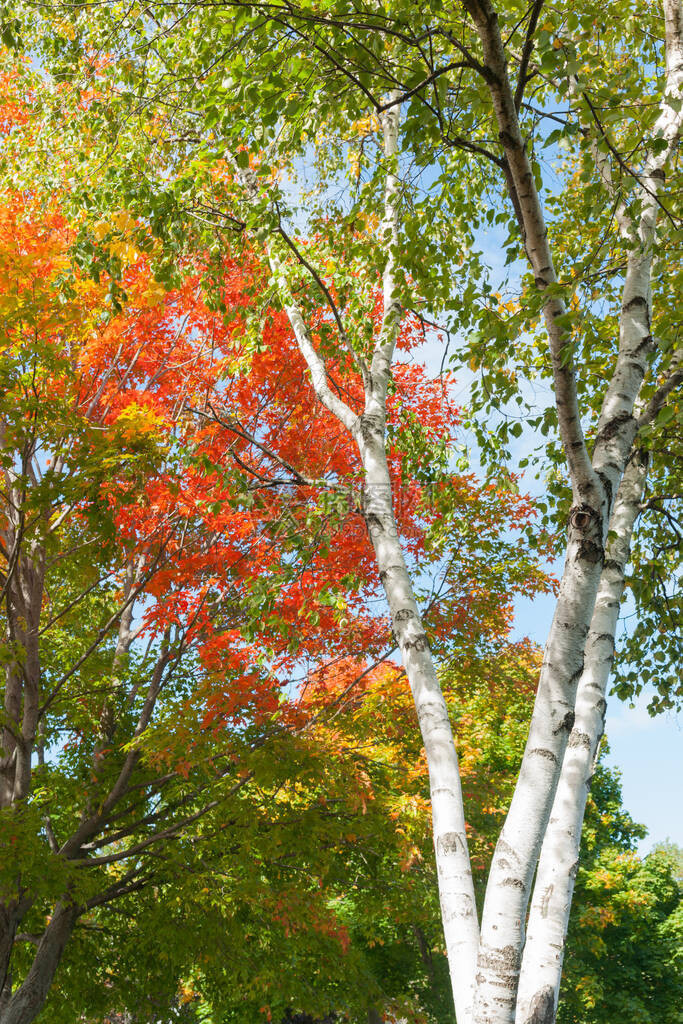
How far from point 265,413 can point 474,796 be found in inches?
269

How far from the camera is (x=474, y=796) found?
1175cm

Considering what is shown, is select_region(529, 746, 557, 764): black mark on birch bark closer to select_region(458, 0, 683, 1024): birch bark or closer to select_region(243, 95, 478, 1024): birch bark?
select_region(458, 0, 683, 1024): birch bark

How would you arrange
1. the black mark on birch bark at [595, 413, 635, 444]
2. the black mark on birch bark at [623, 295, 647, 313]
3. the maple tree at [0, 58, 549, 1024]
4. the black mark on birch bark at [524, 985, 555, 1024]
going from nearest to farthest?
the black mark on birch bark at [524, 985, 555, 1024]
the black mark on birch bark at [595, 413, 635, 444]
the black mark on birch bark at [623, 295, 647, 313]
the maple tree at [0, 58, 549, 1024]

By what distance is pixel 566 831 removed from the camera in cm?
352

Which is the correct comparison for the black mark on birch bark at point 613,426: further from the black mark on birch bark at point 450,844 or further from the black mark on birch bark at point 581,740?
the black mark on birch bark at point 450,844

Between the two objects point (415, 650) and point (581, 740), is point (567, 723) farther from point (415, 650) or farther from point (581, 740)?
point (415, 650)

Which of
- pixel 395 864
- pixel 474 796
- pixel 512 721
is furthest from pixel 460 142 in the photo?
pixel 512 721

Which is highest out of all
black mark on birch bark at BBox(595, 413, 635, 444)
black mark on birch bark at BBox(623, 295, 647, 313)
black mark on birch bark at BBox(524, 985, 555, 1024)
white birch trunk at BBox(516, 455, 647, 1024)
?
black mark on birch bark at BBox(623, 295, 647, 313)

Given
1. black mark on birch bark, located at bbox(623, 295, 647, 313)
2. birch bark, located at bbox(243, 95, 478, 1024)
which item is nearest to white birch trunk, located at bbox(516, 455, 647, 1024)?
birch bark, located at bbox(243, 95, 478, 1024)

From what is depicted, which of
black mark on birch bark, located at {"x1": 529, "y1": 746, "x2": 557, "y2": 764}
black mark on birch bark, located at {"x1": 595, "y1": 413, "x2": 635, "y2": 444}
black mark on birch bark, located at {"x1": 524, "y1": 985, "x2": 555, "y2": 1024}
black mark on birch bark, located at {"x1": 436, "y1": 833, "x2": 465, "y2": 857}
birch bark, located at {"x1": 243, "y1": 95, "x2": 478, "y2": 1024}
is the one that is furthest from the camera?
black mark on birch bark, located at {"x1": 595, "y1": 413, "x2": 635, "y2": 444}

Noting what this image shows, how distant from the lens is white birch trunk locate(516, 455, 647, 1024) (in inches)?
127

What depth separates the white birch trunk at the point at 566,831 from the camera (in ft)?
10.6

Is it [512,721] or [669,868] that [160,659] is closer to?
[512,721]

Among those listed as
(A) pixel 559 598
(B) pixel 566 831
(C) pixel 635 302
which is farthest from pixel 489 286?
(B) pixel 566 831
